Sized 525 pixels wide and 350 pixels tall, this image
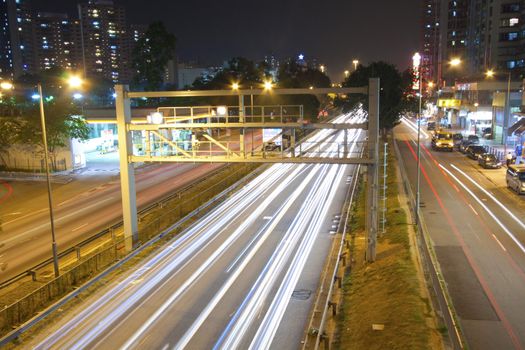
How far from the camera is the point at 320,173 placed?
132ft

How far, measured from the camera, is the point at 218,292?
15625mm

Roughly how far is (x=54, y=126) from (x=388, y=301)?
36.8 meters

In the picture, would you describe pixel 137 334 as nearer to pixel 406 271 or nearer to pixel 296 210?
pixel 406 271

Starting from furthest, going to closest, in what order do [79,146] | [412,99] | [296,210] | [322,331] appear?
1. [412,99]
2. [79,146]
3. [296,210]
4. [322,331]

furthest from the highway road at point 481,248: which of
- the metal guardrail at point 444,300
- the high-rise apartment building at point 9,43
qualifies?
the high-rise apartment building at point 9,43

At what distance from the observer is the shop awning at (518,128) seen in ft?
153

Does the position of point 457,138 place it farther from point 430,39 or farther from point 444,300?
point 430,39

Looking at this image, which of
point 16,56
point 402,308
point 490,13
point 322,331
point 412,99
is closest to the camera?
point 322,331

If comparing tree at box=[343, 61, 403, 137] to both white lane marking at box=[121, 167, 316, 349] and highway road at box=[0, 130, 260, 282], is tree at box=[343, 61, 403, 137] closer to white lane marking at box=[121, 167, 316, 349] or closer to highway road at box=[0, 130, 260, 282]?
highway road at box=[0, 130, 260, 282]

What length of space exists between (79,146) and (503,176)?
38220 millimetres

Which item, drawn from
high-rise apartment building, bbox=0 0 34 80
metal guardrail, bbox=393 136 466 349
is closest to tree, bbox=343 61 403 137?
metal guardrail, bbox=393 136 466 349

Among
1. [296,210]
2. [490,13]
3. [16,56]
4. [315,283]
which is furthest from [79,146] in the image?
[16,56]

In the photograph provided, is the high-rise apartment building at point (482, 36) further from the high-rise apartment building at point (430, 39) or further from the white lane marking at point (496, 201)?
the white lane marking at point (496, 201)

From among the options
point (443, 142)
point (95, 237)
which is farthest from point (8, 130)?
point (443, 142)
